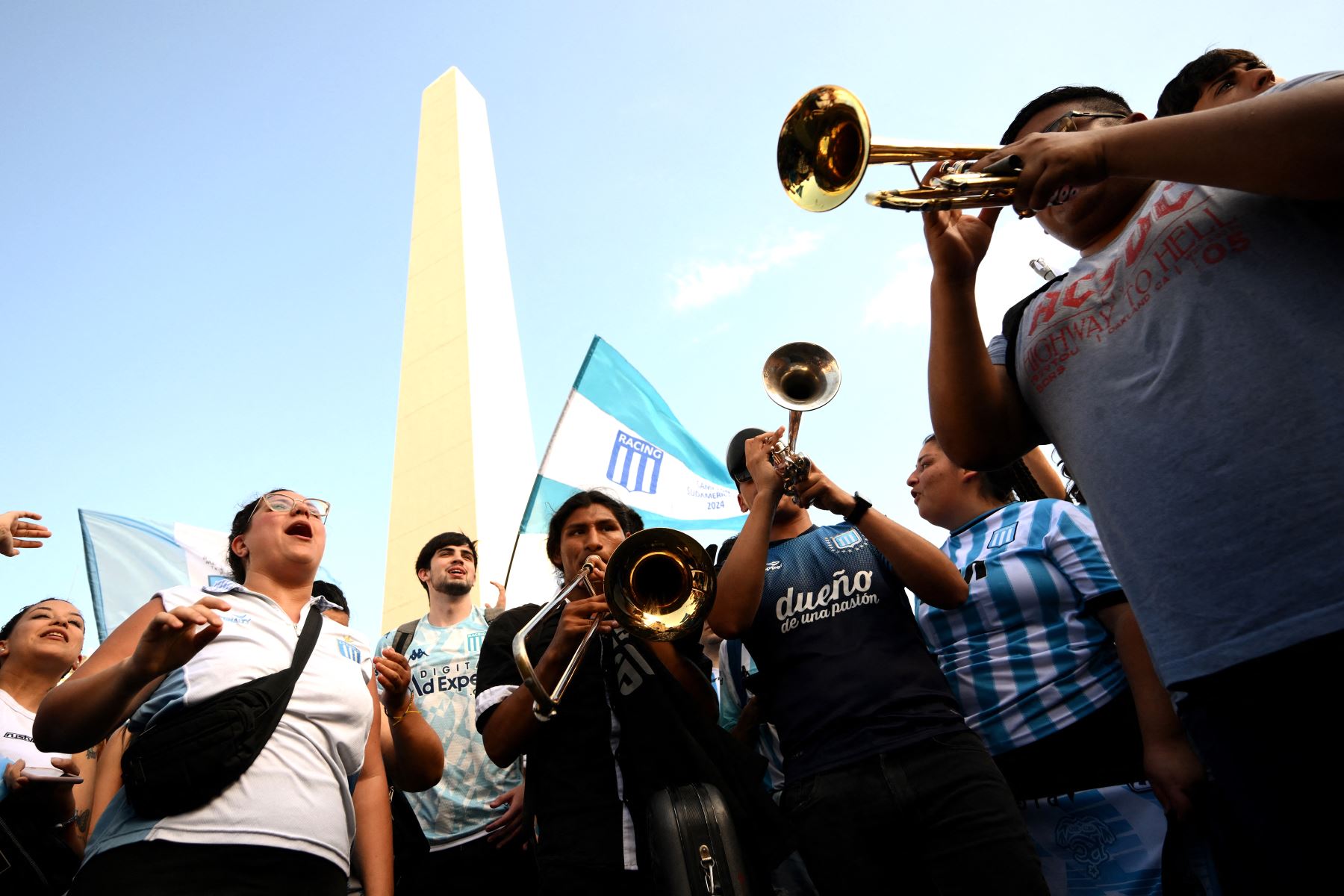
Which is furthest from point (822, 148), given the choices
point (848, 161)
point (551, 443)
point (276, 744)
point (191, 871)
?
point (551, 443)

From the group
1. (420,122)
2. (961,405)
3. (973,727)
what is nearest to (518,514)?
(420,122)

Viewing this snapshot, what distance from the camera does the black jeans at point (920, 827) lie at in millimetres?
2318

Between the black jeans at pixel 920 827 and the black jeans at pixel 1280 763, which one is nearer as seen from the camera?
the black jeans at pixel 1280 763

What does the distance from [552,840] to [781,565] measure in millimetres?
1171

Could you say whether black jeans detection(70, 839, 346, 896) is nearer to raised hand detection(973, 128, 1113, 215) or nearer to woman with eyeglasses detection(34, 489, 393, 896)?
woman with eyeglasses detection(34, 489, 393, 896)

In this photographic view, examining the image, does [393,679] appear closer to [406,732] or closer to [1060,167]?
[406,732]

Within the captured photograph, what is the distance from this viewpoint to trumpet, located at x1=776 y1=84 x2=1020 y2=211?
1975 mm

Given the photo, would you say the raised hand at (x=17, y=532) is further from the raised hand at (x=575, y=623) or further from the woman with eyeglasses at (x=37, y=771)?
the raised hand at (x=575, y=623)

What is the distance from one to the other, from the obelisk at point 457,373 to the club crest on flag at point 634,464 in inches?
71.8

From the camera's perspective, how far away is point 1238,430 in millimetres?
1484

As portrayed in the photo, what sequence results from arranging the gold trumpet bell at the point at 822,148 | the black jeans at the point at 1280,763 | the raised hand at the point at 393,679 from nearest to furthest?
the black jeans at the point at 1280,763
the gold trumpet bell at the point at 822,148
the raised hand at the point at 393,679

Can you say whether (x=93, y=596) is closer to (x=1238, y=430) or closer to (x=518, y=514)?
(x=518, y=514)

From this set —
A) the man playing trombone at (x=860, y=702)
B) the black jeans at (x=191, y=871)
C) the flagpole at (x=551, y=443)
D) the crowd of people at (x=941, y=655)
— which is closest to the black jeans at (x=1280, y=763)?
the crowd of people at (x=941, y=655)

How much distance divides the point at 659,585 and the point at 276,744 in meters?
1.22
